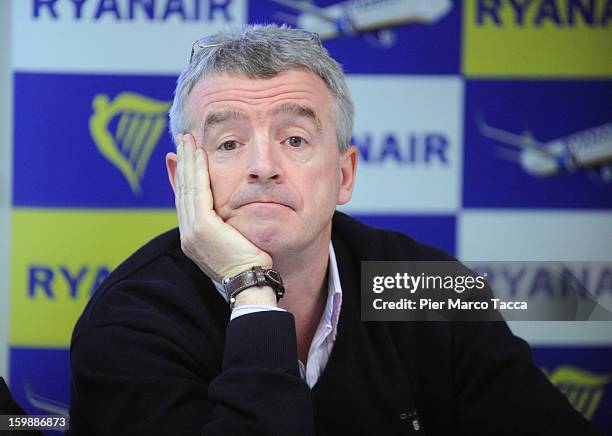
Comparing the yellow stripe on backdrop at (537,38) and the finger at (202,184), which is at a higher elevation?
the yellow stripe on backdrop at (537,38)

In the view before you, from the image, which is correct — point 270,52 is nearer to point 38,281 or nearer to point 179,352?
point 179,352

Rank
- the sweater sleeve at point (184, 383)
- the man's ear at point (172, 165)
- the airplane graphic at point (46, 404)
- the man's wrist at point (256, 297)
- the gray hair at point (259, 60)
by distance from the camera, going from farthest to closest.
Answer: the airplane graphic at point (46, 404) < the man's ear at point (172, 165) < the gray hair at point (259, 60) < the man's wrist at point (256, 297) < the sweater sleeve at point (184, 383)

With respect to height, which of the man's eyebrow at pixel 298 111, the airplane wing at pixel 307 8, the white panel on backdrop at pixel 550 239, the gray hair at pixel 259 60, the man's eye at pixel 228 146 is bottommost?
the white panel on backdrop at pixel 550 239

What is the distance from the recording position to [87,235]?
6.13 ft

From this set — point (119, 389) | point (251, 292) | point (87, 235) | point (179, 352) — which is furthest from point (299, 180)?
point (87, 235)

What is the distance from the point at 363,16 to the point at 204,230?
867mm

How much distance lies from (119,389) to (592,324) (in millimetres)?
1308

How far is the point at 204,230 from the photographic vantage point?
1.33 m

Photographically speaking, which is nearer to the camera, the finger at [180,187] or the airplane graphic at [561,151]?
the finger at [180,187]

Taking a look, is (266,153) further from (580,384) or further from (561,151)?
(580,384)

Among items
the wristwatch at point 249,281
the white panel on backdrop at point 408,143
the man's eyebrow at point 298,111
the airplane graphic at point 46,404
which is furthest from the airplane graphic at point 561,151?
the airplane graphic at point 46,404

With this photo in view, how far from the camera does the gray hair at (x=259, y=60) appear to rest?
1.37m

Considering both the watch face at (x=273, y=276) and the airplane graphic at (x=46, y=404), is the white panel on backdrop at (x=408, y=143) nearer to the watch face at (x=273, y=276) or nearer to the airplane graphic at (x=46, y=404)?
the watch face at (x=273, y=276)

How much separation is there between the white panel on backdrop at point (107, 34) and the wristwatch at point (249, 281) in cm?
79
